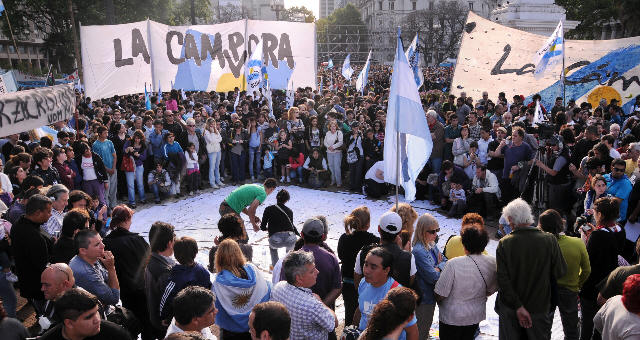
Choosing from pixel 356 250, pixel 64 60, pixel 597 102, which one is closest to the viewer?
pixel 356 250

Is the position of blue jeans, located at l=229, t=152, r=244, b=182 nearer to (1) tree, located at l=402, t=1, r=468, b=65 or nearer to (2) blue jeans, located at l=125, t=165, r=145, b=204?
(2) blue jeans, located at l=125, t=165, r=145, b=204

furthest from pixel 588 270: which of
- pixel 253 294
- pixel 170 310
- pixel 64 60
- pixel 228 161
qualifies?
pixel 64 60

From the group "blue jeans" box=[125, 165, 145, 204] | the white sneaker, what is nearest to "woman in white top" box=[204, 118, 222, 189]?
"blue jeans" box=[125, 165, 145, 204]

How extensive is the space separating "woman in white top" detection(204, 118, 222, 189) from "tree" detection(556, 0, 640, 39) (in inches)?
1127

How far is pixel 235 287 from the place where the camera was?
3676 mm

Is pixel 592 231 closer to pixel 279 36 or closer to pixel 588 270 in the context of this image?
pixel 588 270

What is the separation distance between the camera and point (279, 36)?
14852mm

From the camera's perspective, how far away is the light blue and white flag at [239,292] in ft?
12.1

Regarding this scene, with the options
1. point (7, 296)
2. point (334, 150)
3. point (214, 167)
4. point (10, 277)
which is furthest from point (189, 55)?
point (7, 296)

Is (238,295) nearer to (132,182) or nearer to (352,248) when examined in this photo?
(352,248)

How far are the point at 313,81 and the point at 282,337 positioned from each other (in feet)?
43.3

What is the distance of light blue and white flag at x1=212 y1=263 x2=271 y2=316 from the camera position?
145 inches

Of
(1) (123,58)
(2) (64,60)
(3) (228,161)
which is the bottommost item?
(3) (228,161)

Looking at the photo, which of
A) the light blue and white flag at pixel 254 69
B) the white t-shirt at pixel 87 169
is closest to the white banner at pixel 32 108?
the white t-shirt at pixel 87 169
